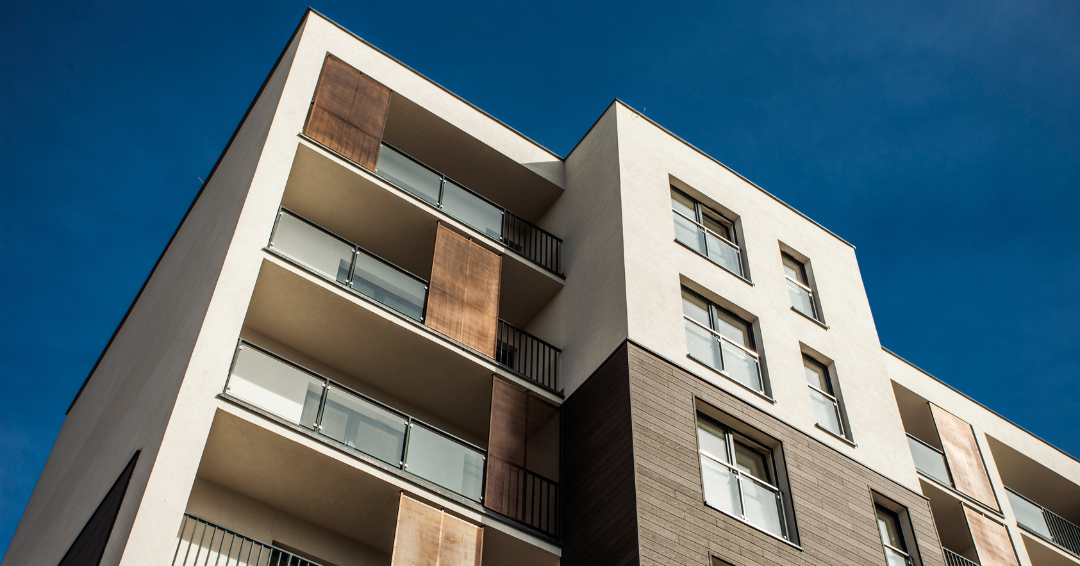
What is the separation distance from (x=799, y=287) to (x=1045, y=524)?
31.6ft

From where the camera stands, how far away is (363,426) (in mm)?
14750

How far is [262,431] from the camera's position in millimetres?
13703

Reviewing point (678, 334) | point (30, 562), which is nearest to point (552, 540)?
point (678, 334)

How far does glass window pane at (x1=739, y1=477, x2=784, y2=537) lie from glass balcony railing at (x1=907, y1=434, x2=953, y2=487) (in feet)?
22.8

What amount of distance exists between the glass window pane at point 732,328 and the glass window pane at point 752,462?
265 cm

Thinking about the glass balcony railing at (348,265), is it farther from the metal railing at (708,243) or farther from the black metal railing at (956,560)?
the black metal railing at (956,560)

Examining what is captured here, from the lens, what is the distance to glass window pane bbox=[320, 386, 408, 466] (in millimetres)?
14492

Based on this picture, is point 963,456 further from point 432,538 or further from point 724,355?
point 432,538

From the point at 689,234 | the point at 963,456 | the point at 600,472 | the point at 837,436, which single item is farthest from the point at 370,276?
the point at 963,456

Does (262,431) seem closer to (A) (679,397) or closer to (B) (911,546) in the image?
(A) (679,397)

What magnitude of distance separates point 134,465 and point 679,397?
8.79 metres

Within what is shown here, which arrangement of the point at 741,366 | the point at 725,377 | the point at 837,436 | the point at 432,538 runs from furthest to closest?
the point at 741,366 < the point at 837,436 < the point at 725,377 < the point at 432,538

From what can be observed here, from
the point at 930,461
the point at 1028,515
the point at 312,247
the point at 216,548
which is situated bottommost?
the point at 216,548

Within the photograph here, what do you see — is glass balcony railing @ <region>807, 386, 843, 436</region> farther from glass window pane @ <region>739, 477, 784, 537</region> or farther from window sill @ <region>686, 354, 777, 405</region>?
glass window pane @ <region>739, 477, 784, 537</region>
